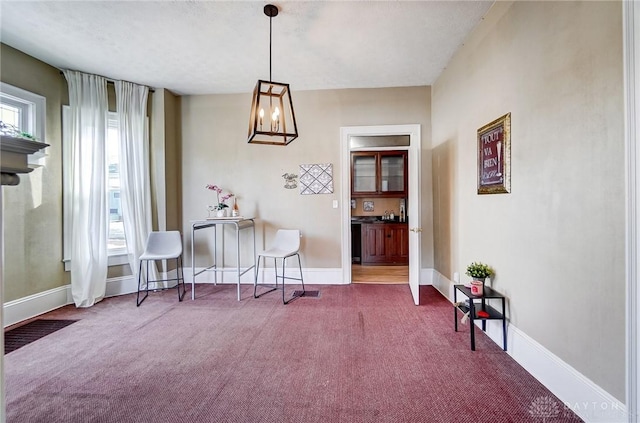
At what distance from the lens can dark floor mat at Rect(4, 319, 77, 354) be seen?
238 centimetres

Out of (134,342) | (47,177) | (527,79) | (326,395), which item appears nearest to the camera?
(326,395)

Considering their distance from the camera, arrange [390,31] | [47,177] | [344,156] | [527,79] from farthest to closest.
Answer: [344,156] → [47,177] → [390,31] → [527,79]

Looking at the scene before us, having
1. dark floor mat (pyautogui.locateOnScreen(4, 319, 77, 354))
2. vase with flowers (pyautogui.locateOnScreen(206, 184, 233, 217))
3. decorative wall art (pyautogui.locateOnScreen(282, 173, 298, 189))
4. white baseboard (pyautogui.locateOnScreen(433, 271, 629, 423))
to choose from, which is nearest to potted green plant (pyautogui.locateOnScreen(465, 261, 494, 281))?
white baseboard (pyautogui.locateOnScreen(433, 271, 629, 423))

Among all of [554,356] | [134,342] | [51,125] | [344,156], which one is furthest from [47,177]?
[554,356]

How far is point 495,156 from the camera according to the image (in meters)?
2.30

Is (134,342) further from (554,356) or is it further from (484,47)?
(484,47)

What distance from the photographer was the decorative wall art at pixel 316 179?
404cm

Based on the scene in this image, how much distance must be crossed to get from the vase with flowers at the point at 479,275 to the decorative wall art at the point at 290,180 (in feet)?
8.27

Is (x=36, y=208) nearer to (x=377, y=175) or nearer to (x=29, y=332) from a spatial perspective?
(x=29, y=332)

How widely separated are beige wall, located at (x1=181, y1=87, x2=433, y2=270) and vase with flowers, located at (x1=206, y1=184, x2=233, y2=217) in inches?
3.6

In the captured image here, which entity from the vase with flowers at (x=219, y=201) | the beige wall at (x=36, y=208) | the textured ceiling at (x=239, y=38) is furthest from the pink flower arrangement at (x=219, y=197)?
the beige wall at (x=36, y=208)

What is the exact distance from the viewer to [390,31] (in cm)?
263

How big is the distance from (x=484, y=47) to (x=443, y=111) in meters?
1.04

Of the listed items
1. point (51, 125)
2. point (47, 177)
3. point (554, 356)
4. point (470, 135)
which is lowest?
point (554, 356)
